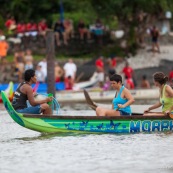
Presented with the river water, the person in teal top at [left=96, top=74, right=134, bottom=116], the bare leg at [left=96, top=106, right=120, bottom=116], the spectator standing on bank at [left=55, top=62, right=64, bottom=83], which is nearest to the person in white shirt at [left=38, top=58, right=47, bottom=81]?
the spectator standing on bank at [left=55, top=62, right=64, bottom=83]

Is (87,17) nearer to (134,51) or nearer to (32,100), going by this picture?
(134,51)

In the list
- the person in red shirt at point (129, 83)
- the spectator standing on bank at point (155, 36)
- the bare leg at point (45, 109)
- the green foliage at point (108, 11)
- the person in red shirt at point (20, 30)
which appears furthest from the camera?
the spectator standing on bank at point (155, 36)

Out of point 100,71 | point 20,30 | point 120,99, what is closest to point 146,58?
point 100,71

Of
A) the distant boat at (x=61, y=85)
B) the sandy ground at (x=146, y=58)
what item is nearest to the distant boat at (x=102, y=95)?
the distant boat at (x=61, y=85)

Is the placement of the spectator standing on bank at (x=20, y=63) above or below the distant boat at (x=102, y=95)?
above

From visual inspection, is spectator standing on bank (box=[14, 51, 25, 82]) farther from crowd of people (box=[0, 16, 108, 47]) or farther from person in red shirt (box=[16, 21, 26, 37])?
crowd of people (box=[0, 16, 108, 47])

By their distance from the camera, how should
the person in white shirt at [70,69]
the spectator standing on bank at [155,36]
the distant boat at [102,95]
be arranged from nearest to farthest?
the distant boat at [102,95]
the person in white shirt at [70,69]
the spectator standing on bank at [155,36]

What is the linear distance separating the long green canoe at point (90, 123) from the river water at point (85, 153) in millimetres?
173

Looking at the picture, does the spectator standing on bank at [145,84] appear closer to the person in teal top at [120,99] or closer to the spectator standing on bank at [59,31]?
the spectator standing on bank at [59,31]

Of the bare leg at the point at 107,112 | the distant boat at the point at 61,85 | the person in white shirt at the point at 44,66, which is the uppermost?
the person in white shirt at the point at 44,66

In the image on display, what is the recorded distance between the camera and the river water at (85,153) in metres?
17.9

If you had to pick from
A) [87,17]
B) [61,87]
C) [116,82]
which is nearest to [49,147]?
[116,82]

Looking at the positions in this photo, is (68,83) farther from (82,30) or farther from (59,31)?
(82,30)

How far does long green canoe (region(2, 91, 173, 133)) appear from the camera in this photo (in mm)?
22141
